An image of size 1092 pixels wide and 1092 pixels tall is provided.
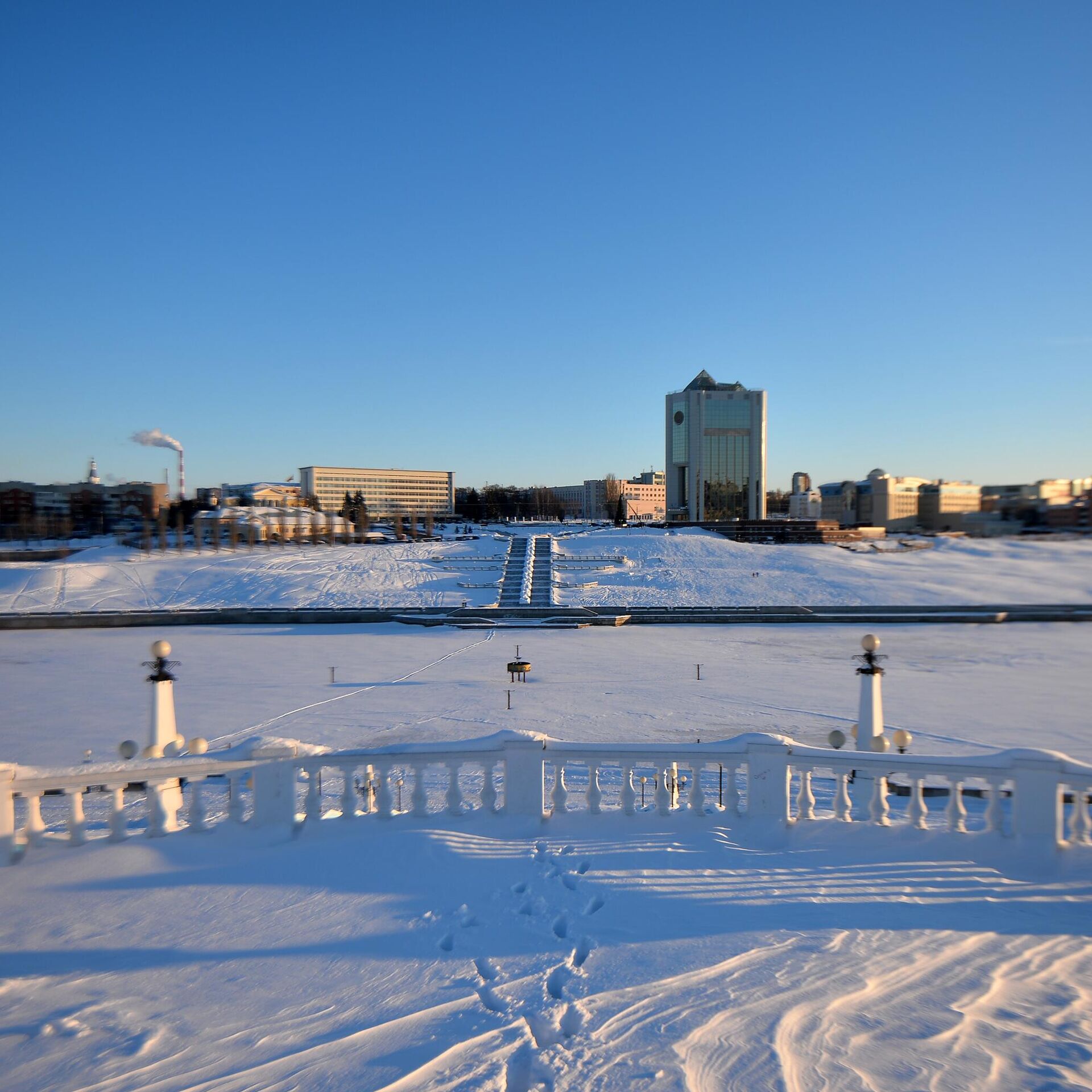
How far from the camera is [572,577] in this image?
38.0 meters

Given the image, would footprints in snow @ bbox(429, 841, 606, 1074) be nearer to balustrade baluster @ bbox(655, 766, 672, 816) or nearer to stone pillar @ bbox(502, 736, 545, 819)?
stone pillar @ bbox(502, 736, 545, 819)

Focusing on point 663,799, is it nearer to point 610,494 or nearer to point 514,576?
point 514,576

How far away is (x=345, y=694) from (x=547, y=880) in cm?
1259

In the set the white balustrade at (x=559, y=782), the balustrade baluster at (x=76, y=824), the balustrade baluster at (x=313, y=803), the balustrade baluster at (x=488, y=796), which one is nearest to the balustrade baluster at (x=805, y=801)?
the white balustrade at (x=559, y=782)

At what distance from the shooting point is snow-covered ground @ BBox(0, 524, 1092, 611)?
3453 cm

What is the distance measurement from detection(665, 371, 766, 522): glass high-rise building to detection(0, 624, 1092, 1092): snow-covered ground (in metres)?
80.1

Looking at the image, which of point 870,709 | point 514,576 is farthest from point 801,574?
point 870,709

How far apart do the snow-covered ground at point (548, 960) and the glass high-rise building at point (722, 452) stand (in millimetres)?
80065

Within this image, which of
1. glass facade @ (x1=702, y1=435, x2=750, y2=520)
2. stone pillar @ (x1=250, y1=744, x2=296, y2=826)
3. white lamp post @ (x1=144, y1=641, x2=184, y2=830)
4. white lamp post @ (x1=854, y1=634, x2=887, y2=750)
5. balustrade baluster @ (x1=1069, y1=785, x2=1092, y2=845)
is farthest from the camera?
glass facade @ (x1=702, y1=435, x2=750, y2=520)

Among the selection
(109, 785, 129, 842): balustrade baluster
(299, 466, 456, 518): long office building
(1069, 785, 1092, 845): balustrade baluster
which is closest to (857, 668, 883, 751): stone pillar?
(1069, 785, 1092, 845): balustrade baluster

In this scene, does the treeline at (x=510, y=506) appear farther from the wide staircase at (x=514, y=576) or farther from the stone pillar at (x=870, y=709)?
the stone pillar at (x=870, y=709)

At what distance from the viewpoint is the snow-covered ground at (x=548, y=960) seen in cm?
346

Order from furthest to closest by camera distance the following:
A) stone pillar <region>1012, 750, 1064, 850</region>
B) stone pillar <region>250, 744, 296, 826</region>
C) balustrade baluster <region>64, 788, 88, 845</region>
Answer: stone pillar <region>250, 744, 296, 826</region> < balustrade baluster <region>64, 788, 88, 845</region> < stone pillar <region>1012, 750, 1064, 850</region>

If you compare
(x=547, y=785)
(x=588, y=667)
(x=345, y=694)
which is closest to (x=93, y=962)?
(x=547, y=785)
